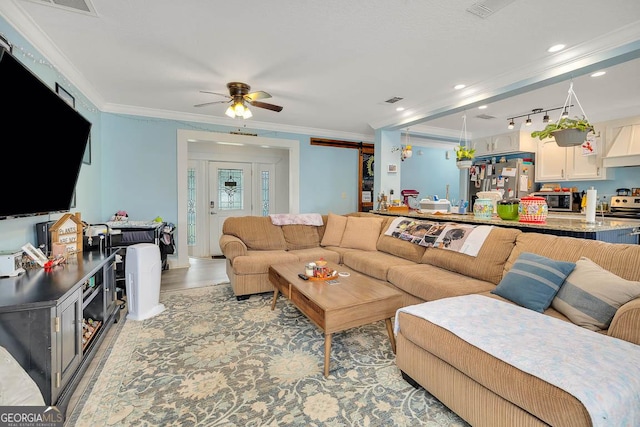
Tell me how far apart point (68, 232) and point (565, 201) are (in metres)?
6.83

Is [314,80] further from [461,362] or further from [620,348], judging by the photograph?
[620,348]

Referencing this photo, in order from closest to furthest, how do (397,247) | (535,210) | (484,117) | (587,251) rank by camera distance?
(587,251) → (535,210) → (397,247) → (484,117)

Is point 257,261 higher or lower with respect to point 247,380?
higher

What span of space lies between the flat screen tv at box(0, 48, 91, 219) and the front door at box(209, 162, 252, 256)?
139 inches

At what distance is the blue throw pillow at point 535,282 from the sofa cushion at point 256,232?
262cm

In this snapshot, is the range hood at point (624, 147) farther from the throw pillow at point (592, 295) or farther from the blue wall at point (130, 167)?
the blue wall at point (130, 167)

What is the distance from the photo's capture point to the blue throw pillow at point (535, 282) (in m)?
1.78

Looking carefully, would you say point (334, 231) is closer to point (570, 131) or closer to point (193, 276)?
point (193, 276)

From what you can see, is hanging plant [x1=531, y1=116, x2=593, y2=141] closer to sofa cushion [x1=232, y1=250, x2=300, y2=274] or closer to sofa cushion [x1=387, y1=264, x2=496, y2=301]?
sofa cushion [x1=387, y1=264, x2=496, y2=301]

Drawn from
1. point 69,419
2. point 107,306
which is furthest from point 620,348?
point 107,306

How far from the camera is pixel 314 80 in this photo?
3.26 metres

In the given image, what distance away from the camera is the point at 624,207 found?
14.6 ft

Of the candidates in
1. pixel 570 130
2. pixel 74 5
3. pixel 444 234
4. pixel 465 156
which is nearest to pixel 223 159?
pixel 74 5

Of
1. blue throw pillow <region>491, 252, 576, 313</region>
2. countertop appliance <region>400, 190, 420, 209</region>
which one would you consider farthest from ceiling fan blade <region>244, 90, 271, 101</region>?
countertop appliance <region>400, 190, 420, 209</region>
